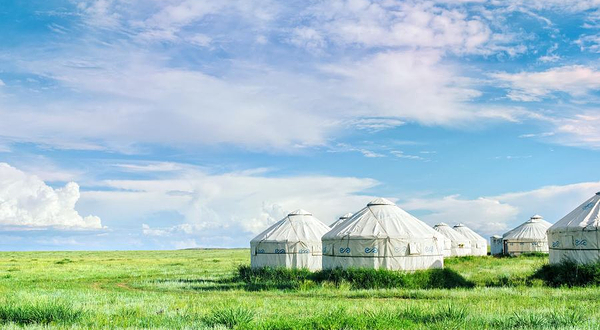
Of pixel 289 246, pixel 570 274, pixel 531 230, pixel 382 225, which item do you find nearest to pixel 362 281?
pixel 382 225

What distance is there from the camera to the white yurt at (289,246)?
28.7 m

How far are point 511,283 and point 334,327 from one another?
14.7 meters

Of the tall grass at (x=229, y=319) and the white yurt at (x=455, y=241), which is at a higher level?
the white yurt at (x=455, y=241)

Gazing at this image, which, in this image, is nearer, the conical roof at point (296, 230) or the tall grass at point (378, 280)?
the tall grass at point (378, 280)

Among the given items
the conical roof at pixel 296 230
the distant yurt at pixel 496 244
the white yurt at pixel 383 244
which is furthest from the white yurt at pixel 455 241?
the white yurt at pixel 383 244

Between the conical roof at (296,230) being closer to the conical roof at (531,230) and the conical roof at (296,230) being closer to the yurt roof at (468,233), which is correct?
the conical roof at (531,230)

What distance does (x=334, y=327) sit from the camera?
1059cm

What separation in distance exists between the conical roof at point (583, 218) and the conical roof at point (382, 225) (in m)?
5.03

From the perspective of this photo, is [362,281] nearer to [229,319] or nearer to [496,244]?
[229,319]

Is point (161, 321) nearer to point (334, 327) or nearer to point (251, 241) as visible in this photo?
point (334, 327)

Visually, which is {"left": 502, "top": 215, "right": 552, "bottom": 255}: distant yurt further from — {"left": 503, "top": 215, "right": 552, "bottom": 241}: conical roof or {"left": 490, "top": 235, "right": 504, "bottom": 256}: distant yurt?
{"left": 490, "top": 235, "right": 504, "bottom": 256}: distant yurt

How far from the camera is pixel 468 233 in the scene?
2525 inches

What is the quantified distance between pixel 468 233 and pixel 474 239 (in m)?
1.15

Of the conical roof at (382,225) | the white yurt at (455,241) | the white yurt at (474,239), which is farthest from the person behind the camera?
the white yurt at (474,239)
